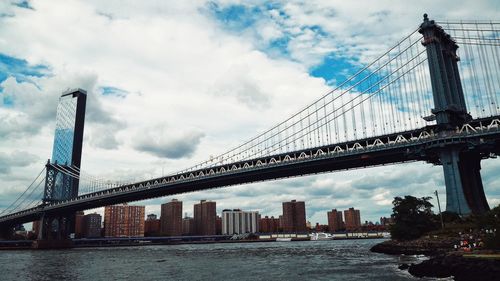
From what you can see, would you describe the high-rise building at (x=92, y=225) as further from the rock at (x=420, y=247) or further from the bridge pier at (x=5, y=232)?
the rock at (x=420, y=247)

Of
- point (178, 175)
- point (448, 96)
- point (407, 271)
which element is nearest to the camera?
point (407, 271)

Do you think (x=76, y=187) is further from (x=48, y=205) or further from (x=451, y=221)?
(x=451, y=221)

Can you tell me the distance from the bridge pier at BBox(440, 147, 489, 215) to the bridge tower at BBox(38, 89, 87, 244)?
98.7 m

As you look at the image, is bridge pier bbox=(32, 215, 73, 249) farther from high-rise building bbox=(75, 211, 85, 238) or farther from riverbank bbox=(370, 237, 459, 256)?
riverbank bbox=(370, 237, 459, 256)

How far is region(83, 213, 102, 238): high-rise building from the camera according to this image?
18800 cm

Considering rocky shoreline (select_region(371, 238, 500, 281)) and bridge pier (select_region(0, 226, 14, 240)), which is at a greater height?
bridge pier (select_region(0, 226, 14, 240))

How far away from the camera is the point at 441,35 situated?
193 feet

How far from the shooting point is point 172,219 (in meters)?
189

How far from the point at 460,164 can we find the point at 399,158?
9.34 meters

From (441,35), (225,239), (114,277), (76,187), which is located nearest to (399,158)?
(441,35)

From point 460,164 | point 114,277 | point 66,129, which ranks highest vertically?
point 66,129

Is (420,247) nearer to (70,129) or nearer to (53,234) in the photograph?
(53,234)

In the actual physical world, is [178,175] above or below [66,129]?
below

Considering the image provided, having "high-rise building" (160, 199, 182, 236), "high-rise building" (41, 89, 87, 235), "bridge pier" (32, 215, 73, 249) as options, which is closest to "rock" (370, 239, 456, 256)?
"bridge pier" (32, 215, 73, 249)
